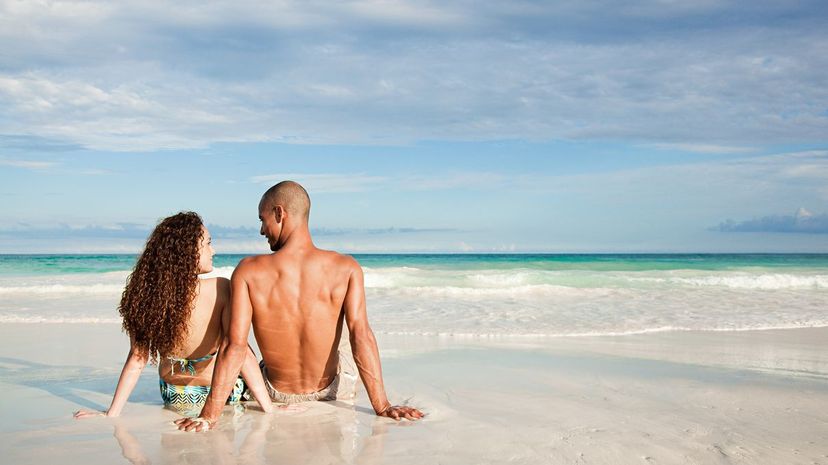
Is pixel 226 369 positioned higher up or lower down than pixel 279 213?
lower down

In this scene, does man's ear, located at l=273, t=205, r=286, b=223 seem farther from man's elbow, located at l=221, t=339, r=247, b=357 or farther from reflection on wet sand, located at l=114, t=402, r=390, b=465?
reflection on wet sand, located at l=114, t=402, r=390, b=465

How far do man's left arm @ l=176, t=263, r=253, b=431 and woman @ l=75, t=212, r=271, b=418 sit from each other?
0.27 m

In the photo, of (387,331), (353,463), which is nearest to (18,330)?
(387,331)

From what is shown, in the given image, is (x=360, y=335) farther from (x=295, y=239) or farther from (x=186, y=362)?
(x=186, y=362)

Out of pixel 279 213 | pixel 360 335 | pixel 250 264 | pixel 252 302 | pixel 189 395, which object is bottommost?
pixel 189 395

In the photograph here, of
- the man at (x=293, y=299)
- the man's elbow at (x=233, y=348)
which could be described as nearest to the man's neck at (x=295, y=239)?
the man at (x=293, y=299)

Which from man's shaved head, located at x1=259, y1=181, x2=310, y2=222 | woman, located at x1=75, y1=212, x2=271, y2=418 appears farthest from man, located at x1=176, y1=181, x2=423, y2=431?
woman, located at x1=75, y1=212, x2=271, y2=418

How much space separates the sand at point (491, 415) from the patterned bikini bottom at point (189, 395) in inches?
4.3

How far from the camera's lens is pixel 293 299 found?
4176 mm

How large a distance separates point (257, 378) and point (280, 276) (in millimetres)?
733

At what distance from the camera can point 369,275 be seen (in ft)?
72.9

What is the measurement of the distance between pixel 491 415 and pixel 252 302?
1.71 metres

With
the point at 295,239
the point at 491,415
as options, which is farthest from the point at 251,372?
the point at 491,415

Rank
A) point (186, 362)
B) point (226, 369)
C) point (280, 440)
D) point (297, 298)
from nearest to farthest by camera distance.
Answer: point (280, 440) < point (226, 369) < point (297, 298) < point (186, 362)
